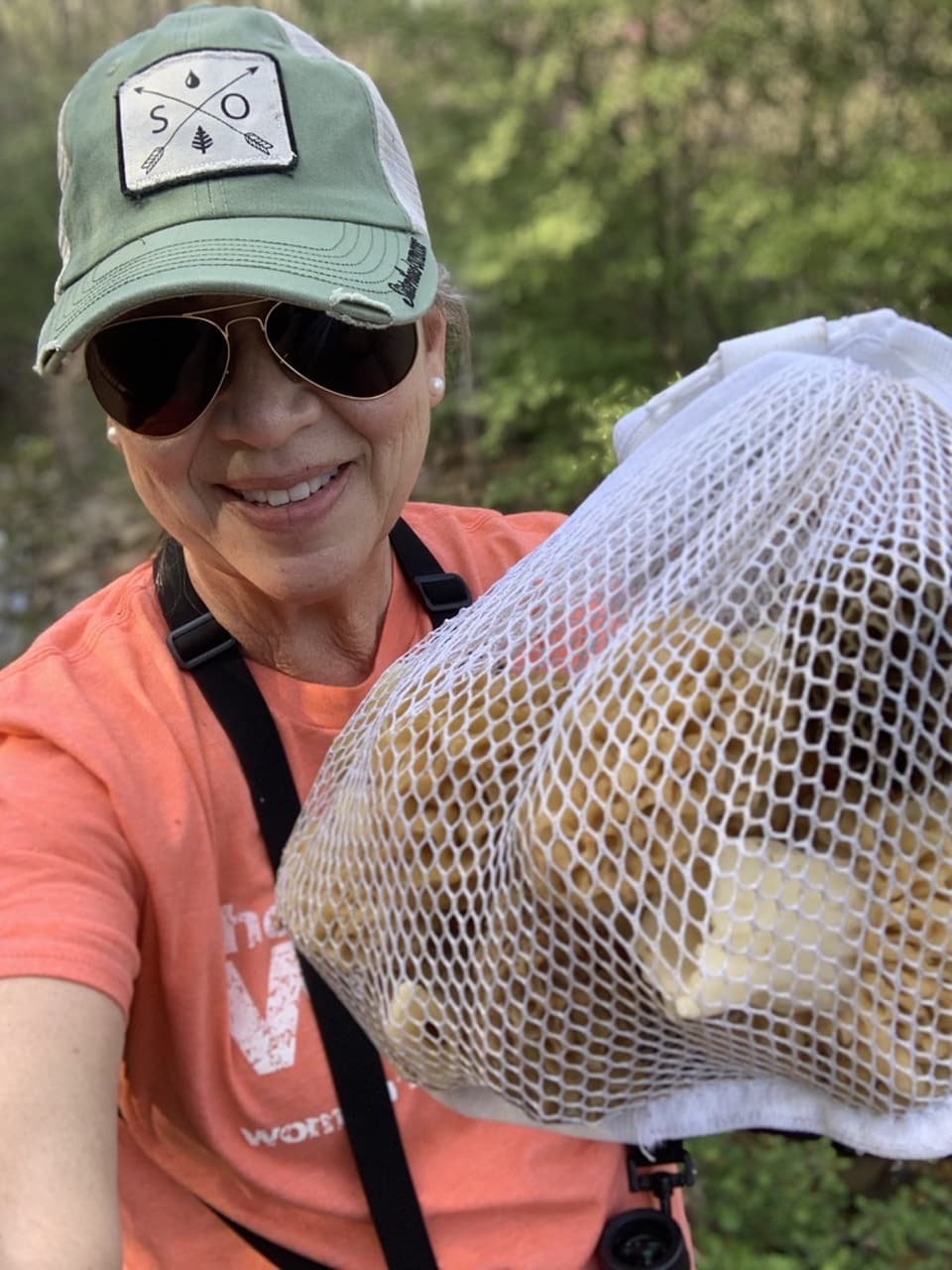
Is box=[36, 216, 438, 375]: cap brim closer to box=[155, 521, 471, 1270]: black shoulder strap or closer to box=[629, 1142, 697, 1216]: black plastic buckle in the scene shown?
box=[155, 521, 471, 1270]: black shoulder strap

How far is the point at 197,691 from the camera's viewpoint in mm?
1419

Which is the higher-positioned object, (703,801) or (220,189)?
(220,189)

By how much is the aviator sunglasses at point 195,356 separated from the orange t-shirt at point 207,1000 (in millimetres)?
293

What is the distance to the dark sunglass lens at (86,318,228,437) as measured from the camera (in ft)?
4.05

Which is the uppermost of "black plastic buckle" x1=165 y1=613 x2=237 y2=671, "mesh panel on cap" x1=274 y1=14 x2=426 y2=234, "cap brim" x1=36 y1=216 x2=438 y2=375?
"mesh panel on cap" x1=274 y1=14 x2=426 y2=234

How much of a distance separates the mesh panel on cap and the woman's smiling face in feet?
0.53

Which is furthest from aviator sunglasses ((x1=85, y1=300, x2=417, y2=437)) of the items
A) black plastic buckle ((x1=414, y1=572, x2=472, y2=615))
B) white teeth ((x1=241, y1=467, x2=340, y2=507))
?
black plastic buckle ((x1=414, y1=572, x2=472, y2=615))

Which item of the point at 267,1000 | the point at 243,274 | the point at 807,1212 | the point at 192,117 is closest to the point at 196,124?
the point at 192,117

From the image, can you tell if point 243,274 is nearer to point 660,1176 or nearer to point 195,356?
point 195,356

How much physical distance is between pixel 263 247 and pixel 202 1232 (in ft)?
3.76

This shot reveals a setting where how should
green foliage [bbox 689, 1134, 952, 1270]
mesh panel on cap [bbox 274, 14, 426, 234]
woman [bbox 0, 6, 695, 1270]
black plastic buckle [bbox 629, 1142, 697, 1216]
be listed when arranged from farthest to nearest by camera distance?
green foliage [bbox 689, 1134, 952, 1270] < black plastic buckle [bbox 629, 1142, 697, 1216] < mesh panel on cap [bbox 274, 14, 426, 234] < woman [bbox 0, 6, 695, 1270]

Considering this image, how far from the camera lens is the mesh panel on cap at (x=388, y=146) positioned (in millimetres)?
1375

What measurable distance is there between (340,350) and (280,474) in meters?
0.15

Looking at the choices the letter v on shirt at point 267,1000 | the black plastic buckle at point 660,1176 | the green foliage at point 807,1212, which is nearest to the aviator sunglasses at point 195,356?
the letter v on shirt at point 267,1000
